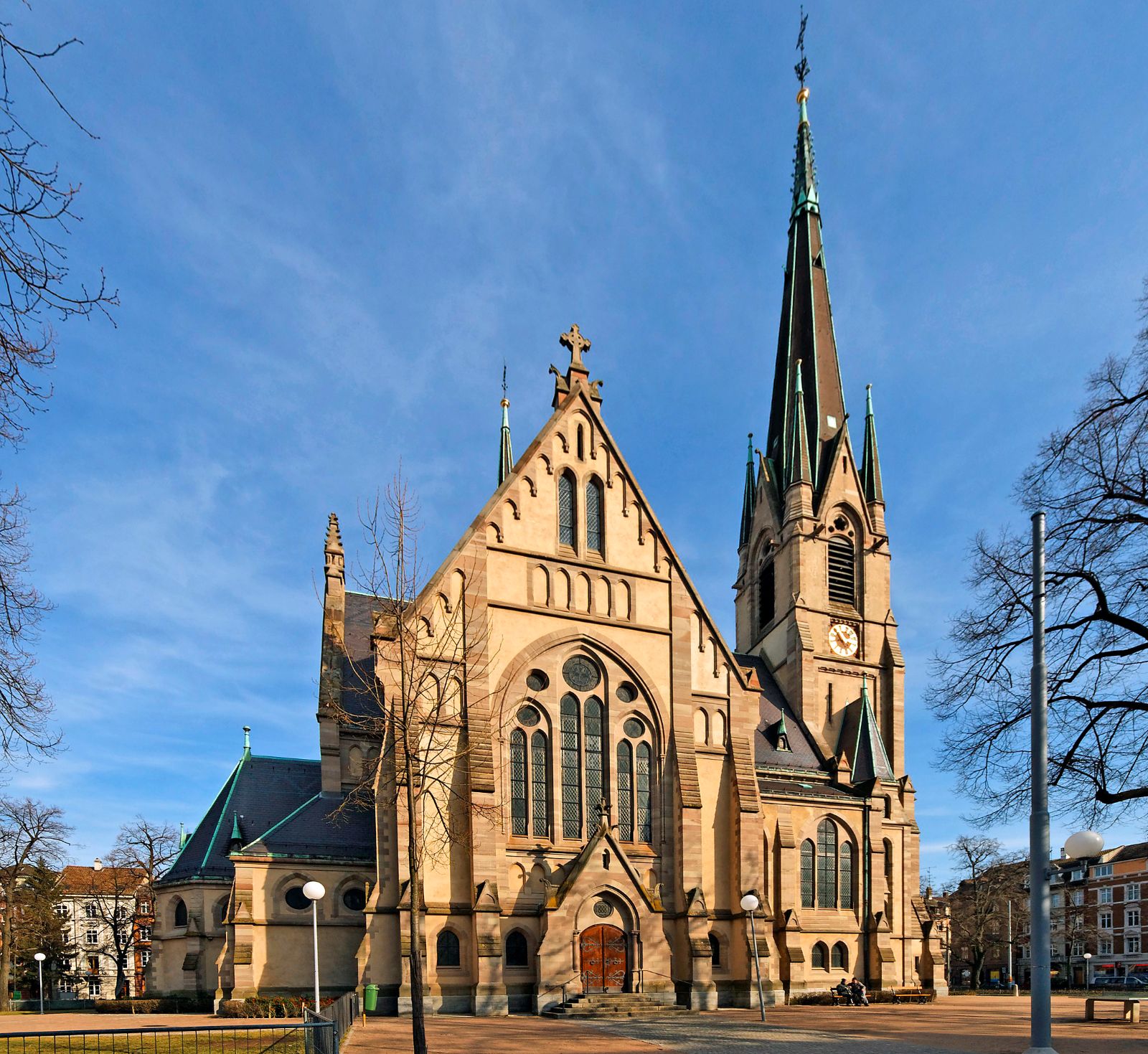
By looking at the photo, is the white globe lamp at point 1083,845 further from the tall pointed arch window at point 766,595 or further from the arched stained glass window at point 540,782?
the tall pointed arch window at point 766,595

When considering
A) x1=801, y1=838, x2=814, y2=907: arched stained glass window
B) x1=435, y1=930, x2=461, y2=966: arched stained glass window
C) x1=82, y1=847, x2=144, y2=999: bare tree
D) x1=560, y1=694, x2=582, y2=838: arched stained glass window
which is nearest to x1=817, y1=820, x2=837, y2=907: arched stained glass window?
x1=801, y1=838, x2=814, y2=907: arched stained glass window

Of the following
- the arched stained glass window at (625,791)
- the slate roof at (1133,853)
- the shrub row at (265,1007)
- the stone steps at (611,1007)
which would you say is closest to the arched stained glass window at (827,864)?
the arched stained glass window at (625,791)

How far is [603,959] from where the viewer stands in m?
27.0

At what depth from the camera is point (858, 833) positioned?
3619 centimetres

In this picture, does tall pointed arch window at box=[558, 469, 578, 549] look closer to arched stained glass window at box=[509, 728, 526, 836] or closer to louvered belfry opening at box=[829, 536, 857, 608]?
arched stained glass window at box=[509, 728, 526, 836]

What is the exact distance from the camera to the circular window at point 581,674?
30.1 m

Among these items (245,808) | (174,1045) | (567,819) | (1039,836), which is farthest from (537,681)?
(1039,836)

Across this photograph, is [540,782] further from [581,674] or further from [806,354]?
[806,354]

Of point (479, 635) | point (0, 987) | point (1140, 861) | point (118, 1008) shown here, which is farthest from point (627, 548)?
point (1140, 861)

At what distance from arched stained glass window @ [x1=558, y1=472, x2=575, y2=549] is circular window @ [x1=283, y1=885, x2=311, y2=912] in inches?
568

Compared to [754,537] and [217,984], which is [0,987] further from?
[754,537]

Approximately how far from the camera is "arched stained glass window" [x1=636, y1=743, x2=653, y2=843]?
29.8m

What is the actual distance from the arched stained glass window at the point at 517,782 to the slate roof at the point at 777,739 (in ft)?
39.9

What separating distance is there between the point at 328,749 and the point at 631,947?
1257 cm
